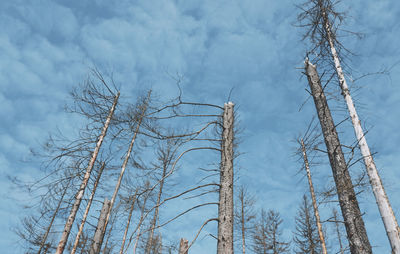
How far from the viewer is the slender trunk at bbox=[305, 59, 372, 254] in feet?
11.8

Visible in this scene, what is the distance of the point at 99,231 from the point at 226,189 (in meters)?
7.34

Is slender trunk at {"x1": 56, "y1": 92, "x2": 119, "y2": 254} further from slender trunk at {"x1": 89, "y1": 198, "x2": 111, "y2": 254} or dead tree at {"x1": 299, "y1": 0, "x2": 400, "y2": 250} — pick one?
dead tree at {"x1": 299, "y1": 0, "x2": 400, "y2": 250}

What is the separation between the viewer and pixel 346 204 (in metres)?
3.87

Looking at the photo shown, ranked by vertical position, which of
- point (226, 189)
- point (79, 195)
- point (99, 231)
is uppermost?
point (79, 195)

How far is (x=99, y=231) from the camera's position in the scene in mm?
8562

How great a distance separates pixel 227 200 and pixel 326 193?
1919 millimetres

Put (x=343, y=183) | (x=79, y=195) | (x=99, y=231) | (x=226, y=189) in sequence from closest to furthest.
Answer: (x=226, y=189), (x=343, y=183), (x=79, y=195), (x=99, y=231)

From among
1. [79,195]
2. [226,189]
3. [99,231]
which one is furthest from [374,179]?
[99,231]

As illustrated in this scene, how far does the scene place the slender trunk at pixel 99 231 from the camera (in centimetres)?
810

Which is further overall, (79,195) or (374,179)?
(79,195)

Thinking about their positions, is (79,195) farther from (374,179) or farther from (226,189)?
(374,179)

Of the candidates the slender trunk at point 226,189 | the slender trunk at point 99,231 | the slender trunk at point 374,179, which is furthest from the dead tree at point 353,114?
the slender trunk at point 99,231

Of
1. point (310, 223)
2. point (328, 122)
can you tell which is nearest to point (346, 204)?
point (328, 122)

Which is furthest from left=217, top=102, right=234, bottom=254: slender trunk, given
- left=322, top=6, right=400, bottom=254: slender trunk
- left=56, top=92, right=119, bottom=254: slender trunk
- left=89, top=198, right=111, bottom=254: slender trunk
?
left=89, top=198, right=111, bottom=254: slender trunk
